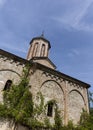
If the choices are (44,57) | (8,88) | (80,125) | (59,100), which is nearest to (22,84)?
(8,88)

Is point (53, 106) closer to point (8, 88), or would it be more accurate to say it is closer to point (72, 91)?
point (72, 91)

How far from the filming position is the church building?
43.8 ft

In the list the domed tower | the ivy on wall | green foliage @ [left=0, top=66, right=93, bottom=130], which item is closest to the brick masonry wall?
green foliage @ [left=0, top=66, right=93, bottom=130]

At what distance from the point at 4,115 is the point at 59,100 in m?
5.63

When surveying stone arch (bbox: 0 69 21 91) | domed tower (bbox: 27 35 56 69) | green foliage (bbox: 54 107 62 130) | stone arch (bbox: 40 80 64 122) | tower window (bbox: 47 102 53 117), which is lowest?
green foliage (bbox: 54 107 62 130)

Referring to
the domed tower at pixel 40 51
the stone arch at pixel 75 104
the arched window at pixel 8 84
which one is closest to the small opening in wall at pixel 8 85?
the arched window at pixel 8 84

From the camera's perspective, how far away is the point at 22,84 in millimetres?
12844

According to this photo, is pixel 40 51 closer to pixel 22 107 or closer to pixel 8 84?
pixel 8 84

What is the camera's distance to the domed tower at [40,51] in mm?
20086

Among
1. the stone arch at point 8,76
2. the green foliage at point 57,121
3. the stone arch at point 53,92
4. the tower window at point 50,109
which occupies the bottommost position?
the green foliage at point 57,121

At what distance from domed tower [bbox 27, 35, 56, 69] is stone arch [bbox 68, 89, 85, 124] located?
6.17 m

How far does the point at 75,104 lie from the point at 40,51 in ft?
30.3

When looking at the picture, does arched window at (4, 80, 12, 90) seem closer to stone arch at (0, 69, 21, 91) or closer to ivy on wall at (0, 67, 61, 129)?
stone arch at (0, 69, 21, 91)

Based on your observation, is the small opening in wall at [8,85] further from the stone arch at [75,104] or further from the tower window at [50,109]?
the stone arch at [75,104]
